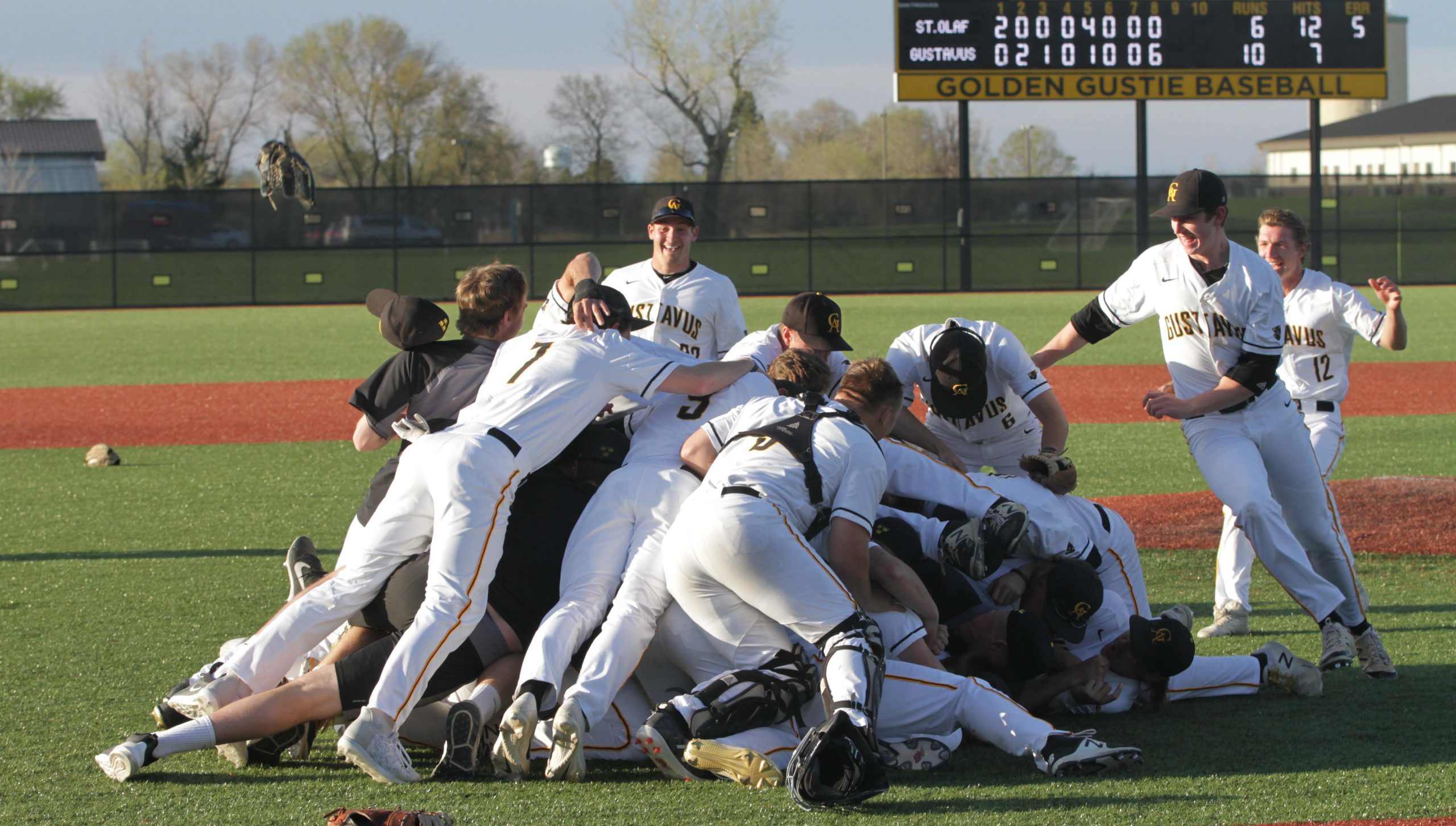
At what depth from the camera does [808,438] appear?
4320 millimetres

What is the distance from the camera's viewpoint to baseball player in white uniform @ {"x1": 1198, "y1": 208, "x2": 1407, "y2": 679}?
6637 millimetres

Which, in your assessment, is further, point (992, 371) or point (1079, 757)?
point (992, 371)

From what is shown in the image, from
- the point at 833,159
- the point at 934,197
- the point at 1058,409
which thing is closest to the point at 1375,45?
the point at 934,197

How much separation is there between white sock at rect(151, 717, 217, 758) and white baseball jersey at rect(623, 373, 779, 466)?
5.63 ft

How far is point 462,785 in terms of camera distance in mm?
3971

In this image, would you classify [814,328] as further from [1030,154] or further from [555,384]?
[1030,154]

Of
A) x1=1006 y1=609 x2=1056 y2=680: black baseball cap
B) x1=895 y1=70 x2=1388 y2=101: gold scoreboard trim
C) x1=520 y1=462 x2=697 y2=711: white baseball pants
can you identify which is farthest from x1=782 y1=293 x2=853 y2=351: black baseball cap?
x1=895 y1=70 x2=1388 y2=101: gold scoreboard trim

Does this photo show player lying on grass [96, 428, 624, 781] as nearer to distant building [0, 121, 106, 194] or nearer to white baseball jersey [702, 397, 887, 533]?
white baseball jersey [702, 397, 887, 533]

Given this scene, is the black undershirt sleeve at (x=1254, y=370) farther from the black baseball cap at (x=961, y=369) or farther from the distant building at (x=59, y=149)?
the distant building at (x=59, y=149)

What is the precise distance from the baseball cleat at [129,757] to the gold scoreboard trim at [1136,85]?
2569cm

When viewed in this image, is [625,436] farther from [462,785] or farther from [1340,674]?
[1340,674]

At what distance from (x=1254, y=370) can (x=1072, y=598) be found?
56.2 inches

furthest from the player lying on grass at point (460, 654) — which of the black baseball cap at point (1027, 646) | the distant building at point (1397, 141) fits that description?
the distant building at point (1397, 141)

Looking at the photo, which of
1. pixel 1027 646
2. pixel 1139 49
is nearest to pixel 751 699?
pixel 1027 646
